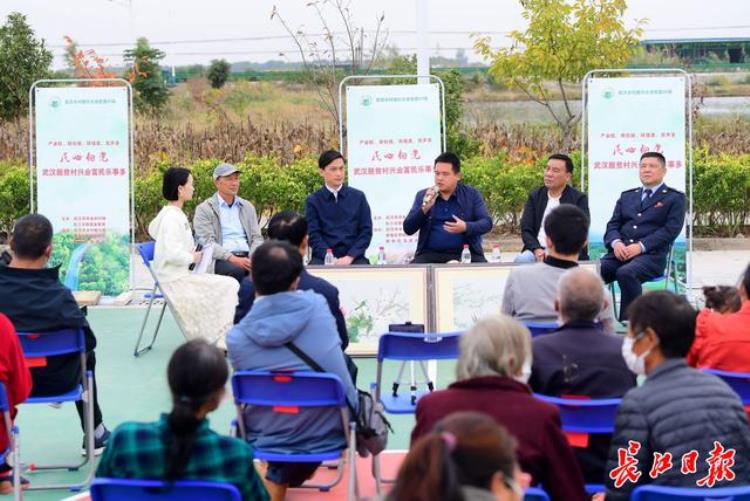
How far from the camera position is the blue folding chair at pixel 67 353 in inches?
195

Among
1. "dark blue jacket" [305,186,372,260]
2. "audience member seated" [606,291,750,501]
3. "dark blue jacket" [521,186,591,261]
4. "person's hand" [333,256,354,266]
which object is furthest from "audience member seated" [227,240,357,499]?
"dark blue jacket" [521,186,591,261]

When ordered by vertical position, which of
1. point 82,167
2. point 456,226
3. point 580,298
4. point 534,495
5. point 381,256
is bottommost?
point 534,495

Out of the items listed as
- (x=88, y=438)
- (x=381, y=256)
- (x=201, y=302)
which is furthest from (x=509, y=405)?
(x=381, y=256)

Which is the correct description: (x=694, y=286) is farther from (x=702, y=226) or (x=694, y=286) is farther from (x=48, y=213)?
(x=48, y=213)

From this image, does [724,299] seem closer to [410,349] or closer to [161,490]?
[410,349]

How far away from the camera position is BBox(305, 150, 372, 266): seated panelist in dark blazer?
26.5 feet

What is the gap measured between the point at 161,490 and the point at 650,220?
225 inches

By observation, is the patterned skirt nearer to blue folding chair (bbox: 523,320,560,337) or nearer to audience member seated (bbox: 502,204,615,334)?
audience member seated (bbox: 502,204,615,334)

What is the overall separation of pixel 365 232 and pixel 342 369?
154 inches

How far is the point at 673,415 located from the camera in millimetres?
3268

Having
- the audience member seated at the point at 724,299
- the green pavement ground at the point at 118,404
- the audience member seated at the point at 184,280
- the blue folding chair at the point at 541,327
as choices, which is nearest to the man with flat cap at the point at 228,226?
the audience member seated at the point at 184,280

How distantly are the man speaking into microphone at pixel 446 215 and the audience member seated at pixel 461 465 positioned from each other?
563cm

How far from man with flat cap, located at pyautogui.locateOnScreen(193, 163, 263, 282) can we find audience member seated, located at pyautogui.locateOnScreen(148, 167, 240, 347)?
42 cm

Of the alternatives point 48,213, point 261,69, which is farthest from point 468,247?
point 261,69
